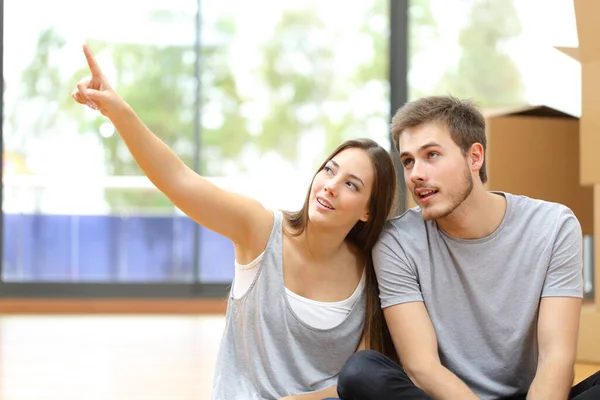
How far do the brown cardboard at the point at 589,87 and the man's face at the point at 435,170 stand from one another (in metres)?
1.27

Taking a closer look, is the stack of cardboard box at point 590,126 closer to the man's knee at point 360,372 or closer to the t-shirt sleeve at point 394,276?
the t-shirt sleeve at point 394,276

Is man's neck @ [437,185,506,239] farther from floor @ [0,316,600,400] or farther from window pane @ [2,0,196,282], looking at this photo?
window pane @ [2,0,196,282]

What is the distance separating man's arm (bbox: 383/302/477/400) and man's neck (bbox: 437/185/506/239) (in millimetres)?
175

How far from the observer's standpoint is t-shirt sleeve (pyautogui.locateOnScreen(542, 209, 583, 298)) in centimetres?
170

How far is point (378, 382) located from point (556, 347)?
36 cm

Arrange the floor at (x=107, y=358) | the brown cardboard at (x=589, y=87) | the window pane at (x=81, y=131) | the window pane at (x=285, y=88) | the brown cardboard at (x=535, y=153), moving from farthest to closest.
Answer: the window pane at (x=285, y=88) < the window pane at (x=81, y=131) < the brown cardboard at (x=535, y=153) < the brown cardboard at (x=589, y=87) < the floor at (x=107, y=358)

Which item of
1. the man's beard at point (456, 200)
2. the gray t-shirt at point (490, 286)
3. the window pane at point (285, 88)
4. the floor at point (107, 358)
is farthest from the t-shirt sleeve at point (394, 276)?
the window pane at point (285, 88)

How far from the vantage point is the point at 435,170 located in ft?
5.65

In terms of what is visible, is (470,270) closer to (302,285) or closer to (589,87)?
(302,285)

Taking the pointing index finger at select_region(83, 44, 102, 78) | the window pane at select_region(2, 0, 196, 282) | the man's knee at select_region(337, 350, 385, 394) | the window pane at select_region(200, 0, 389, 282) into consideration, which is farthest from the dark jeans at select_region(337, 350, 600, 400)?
the window pane at select_region(2, 0, 196, 282)

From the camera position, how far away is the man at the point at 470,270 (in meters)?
1.70

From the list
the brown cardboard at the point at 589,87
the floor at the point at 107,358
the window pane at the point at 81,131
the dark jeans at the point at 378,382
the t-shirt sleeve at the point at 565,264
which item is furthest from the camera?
the window pane at the point at 81,131

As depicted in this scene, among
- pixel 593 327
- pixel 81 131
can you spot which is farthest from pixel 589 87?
pixel 81 131

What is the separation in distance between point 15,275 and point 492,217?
3.70 metres
